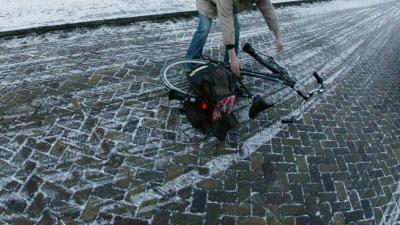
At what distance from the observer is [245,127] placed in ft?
16.3

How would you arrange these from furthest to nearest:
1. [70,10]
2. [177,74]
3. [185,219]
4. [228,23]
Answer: [70,10]
[177,74]
[228,23]
[185,219]

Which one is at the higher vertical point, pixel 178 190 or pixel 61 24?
pixel 61 24

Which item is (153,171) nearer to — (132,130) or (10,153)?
(132,130)

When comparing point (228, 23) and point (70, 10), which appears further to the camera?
point (70, 10)

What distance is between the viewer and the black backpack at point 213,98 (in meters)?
4.21

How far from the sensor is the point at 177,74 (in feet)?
18.6

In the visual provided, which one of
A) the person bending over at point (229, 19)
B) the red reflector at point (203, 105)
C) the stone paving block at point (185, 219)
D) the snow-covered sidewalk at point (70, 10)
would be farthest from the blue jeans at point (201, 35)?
the snow-covered sidewalk at point (70, 10)

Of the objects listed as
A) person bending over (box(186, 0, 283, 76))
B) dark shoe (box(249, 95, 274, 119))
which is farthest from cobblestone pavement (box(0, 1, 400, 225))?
person bending over (box(186, 0, 283, 76))

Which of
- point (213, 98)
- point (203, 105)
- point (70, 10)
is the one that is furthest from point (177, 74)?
point (70, 10)

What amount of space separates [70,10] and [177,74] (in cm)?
357

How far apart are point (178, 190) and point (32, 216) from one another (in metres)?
1.45

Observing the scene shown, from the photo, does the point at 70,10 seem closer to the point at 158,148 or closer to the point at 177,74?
the point at 177,74

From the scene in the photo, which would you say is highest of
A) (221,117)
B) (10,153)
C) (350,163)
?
(221,117)

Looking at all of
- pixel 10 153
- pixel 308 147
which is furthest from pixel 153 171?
Result: pixel 308 147
